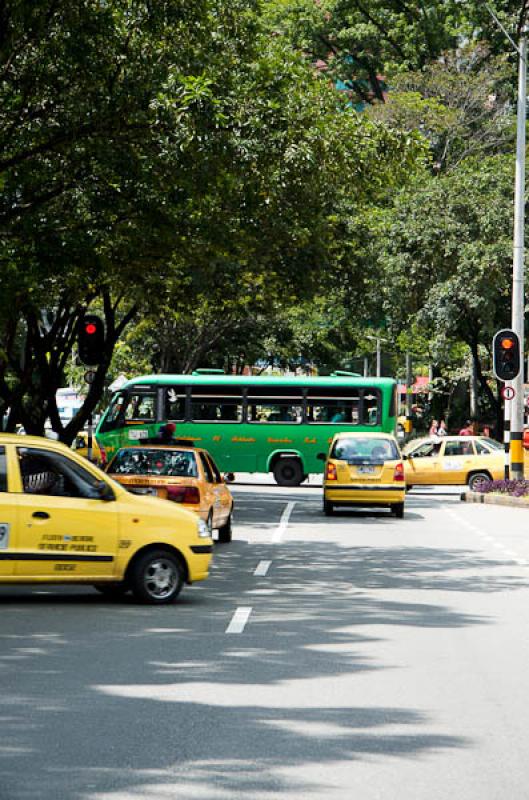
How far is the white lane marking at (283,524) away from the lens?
22.6 m

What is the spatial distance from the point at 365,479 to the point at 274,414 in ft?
47.0

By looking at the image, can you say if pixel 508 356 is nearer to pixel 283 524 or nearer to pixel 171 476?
pixel 283 524

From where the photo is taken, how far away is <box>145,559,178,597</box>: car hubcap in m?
13.5

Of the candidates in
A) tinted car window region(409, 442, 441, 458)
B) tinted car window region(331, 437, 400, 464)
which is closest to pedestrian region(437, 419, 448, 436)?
tinted car window region(409, 442, 441, 458)

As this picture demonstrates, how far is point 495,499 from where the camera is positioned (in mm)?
33812

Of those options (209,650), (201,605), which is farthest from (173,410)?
(209,650)

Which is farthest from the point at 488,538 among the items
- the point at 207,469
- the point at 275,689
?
the point at 275,689

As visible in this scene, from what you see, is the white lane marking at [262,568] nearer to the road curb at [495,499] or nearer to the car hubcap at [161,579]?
the car hubcap at [161,579]

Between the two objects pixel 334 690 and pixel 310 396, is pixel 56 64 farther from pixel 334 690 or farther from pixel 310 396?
pixel 310 396

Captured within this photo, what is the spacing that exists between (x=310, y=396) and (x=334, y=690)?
110 feet

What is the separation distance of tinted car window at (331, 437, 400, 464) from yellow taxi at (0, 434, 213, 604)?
14645 mm

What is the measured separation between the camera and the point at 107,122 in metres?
18.6

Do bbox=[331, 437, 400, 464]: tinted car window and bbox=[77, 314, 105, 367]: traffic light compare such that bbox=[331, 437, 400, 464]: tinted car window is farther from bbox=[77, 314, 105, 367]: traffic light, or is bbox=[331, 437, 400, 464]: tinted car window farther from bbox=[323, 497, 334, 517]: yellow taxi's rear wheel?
bbox=[77, 314, 105, 367]: traffic light

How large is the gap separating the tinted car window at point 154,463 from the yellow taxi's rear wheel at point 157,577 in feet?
16.4
